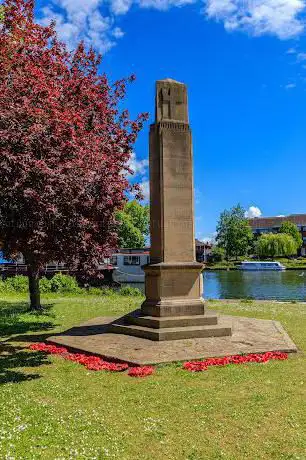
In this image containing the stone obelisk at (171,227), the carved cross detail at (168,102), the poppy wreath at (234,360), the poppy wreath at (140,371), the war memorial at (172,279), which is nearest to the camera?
the poppy wreath at (140,371)

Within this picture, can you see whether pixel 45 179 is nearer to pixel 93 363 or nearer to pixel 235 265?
pixel 93 363

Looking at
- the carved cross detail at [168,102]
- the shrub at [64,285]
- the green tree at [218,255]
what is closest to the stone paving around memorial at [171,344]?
the carved cross detail at [168,102]

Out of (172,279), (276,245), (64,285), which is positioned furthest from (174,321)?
(276,245)

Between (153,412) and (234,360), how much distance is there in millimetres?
3137

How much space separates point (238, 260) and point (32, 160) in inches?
3965

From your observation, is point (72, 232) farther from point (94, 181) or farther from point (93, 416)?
point (93, 416)

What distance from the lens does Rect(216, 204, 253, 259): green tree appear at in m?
103

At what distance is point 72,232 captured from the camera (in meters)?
9.30

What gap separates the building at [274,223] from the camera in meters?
128

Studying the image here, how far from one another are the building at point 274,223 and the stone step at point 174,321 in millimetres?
120503

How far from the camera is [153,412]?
19.7 feet

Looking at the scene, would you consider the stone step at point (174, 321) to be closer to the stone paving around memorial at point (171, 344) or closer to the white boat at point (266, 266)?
the stone paving around memorial at point (171, 344)

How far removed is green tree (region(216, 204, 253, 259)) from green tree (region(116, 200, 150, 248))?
35.5m

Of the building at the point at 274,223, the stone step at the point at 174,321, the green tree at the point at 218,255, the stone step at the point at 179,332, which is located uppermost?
the building at the point at 274,223
